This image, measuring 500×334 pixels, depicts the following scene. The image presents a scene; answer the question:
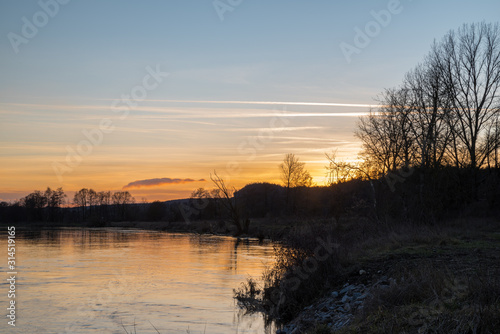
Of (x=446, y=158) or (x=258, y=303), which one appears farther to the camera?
(x=446, y=158)

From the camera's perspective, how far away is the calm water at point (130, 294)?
13461 mm

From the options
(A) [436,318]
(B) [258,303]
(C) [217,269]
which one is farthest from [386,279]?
(C) [217,269]

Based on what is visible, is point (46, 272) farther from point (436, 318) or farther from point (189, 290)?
point (436, 318)

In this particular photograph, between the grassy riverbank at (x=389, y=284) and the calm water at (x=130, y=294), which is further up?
the grassy riverbank at (x=389, y=284)

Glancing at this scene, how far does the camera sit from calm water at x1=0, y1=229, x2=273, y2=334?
13.5 meters

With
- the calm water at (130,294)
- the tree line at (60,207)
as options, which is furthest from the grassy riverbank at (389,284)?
the tree line at (60,207)

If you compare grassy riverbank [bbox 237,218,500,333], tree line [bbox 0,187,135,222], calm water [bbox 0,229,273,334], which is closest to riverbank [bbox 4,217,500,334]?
grassy riverbank [bbox 237,218,500,333]

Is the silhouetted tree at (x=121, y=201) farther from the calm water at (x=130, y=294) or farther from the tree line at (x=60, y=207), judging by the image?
the calm water at (x=130, y=294)

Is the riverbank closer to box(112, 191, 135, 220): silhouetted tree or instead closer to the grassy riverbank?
the grassy riverbank

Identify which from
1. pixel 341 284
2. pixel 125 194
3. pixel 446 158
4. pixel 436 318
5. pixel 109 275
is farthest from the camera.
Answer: pixel 125 194

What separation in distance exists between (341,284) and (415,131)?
1156 inches

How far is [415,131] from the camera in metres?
39.6

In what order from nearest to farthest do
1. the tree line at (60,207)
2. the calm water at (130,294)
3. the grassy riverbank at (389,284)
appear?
the grassy riverbank at (389,284) → the calm water at (130,294) → the tree line at (60,207)

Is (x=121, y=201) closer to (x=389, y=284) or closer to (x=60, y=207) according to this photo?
(x=60, y=207)
